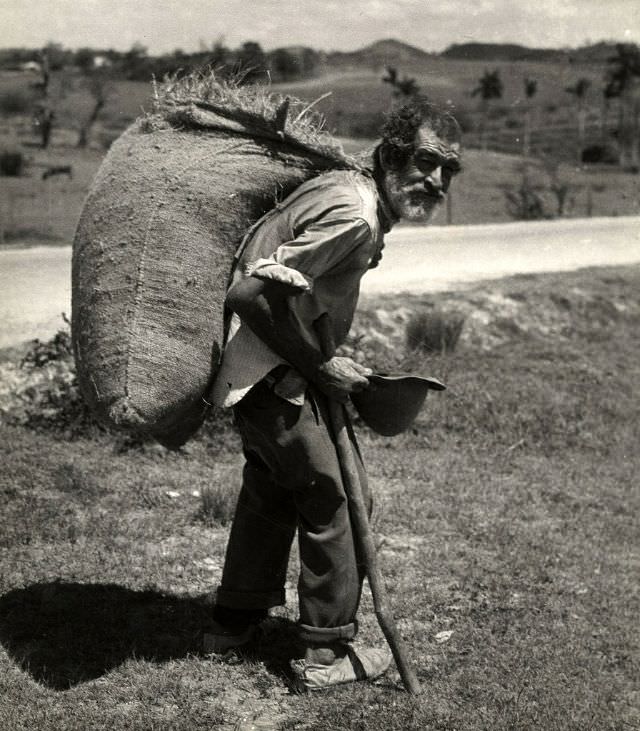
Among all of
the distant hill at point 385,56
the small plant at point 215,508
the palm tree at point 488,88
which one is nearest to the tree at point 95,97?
the distant hill at point 385,56

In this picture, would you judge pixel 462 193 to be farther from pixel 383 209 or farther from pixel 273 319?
pixel 273 319

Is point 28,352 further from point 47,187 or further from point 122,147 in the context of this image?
Result: point 47,187

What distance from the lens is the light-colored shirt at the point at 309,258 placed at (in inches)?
130

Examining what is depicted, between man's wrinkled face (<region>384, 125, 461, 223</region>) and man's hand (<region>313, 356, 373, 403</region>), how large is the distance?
0.54 m

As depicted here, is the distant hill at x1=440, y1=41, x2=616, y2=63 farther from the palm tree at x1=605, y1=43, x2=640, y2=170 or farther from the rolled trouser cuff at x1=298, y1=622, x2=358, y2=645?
the rolled trouser cuff at x1=298, y1=622, x2=358, y2=645

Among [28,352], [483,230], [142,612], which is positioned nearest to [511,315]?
[28,352]

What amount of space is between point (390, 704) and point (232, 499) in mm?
2004

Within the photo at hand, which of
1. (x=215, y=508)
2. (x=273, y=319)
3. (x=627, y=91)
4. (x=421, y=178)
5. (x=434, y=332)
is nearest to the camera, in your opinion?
(x=273, y=319)

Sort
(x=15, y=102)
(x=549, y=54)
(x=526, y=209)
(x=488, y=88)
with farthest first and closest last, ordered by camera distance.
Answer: (x=549, y=54)
(x=488, y=88)
(x=15, y=102)
(x=526, y=209)

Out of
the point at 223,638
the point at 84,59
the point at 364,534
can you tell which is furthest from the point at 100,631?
the point at 84,59

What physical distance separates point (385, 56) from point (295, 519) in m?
38.1

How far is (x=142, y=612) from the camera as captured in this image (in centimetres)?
436

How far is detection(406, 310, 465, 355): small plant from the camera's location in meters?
8.66

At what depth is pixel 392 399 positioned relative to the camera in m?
3.73
